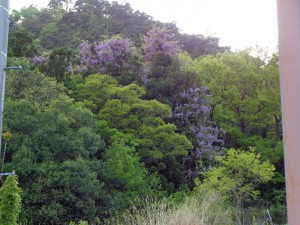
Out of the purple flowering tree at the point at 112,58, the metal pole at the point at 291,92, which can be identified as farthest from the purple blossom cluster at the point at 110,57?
the metal pole at the point at 291,92

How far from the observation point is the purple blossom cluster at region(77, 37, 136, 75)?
56.1 feet

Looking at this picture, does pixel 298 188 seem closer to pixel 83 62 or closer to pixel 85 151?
pixel 85 151

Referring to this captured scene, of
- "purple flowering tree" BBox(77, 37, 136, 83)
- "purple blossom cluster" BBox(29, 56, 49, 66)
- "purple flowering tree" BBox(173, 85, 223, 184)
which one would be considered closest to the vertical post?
"purple flowering tree" BBox(173, 85, 223, 184)

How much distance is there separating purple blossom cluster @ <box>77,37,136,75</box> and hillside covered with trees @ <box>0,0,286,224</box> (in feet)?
0.12

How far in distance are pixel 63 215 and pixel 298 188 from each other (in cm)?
1055

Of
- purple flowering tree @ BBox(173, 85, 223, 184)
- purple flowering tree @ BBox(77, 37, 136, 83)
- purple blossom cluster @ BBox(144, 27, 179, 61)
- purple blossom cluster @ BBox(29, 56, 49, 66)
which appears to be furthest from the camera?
purple blossom cluster @ BBox(144, 27, 179, 61)

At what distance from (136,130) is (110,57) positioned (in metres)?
3.95

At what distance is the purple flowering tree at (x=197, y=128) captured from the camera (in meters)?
15.9

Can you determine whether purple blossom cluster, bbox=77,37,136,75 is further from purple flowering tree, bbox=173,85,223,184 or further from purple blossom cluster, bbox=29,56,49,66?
purple flowering tree, bbox=173,85,223,184

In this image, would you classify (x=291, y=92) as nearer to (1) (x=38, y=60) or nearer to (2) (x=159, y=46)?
(1) (x=38, y=60)

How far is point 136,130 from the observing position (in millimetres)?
14453

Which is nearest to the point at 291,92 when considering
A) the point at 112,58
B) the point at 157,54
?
the point at 112,58

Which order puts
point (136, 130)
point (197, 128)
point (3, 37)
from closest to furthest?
→ point (3, 37) → point (136, 130) → point (197, 128)

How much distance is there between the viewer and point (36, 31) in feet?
81.8
